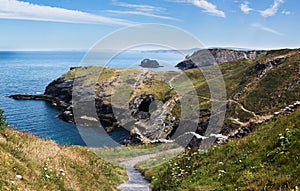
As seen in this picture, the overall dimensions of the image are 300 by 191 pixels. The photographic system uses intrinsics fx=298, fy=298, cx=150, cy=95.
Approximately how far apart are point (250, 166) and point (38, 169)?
9.42 m

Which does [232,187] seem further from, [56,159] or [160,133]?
[160,133]

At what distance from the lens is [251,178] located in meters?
12.2

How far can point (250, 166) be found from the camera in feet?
45.0

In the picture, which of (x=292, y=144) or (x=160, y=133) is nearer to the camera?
(x=292, y=144)

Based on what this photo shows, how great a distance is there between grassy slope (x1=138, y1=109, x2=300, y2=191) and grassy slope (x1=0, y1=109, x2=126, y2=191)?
193 inches

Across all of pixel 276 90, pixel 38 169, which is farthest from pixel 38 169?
pixel 276 90

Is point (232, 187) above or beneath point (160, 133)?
above

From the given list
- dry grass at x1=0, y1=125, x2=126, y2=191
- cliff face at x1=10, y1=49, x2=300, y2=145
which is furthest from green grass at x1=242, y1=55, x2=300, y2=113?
dry grass at x1=0, y1=125, x2=126, y2=191

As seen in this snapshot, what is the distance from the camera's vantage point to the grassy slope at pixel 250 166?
37.2 ft

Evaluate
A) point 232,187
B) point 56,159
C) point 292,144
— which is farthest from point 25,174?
point 292,144

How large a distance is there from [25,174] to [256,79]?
102417mm

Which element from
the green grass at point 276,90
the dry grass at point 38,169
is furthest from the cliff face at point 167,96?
the dry grass at point 38,169

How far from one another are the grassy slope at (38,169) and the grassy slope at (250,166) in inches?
193

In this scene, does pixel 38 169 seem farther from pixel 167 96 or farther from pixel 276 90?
pixel 167 96
